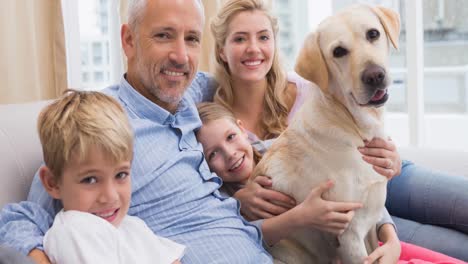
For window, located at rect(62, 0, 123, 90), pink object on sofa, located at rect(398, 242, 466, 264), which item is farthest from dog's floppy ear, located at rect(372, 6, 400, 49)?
window, located at rect(62, 0, 123, 90)

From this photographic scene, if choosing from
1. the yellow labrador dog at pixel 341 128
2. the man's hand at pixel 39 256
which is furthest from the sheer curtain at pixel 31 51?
the man's hand at pixel 39 256

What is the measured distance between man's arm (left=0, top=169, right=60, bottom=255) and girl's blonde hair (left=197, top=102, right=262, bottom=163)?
606 mm

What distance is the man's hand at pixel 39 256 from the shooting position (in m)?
1.10

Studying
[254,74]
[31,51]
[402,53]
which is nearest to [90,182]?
[254,74]

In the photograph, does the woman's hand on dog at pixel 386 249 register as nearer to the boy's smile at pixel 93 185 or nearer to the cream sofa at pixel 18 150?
the boy's smile at pixel 93 185

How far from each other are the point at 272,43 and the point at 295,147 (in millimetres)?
690

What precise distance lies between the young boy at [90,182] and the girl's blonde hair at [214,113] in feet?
1.73

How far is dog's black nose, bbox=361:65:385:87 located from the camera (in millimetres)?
1281

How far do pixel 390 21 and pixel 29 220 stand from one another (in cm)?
101

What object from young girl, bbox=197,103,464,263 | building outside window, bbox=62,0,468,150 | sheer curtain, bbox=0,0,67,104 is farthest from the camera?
building outside window, bbox=62,0,468,150

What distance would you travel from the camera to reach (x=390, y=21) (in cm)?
140

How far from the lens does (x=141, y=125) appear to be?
4.97ft

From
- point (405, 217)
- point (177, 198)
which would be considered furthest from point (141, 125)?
point (405, 217)

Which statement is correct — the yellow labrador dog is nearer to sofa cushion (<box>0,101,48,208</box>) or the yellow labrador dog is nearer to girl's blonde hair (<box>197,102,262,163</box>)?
girl's blonde hair (<box>197,102,262,163</box>)
